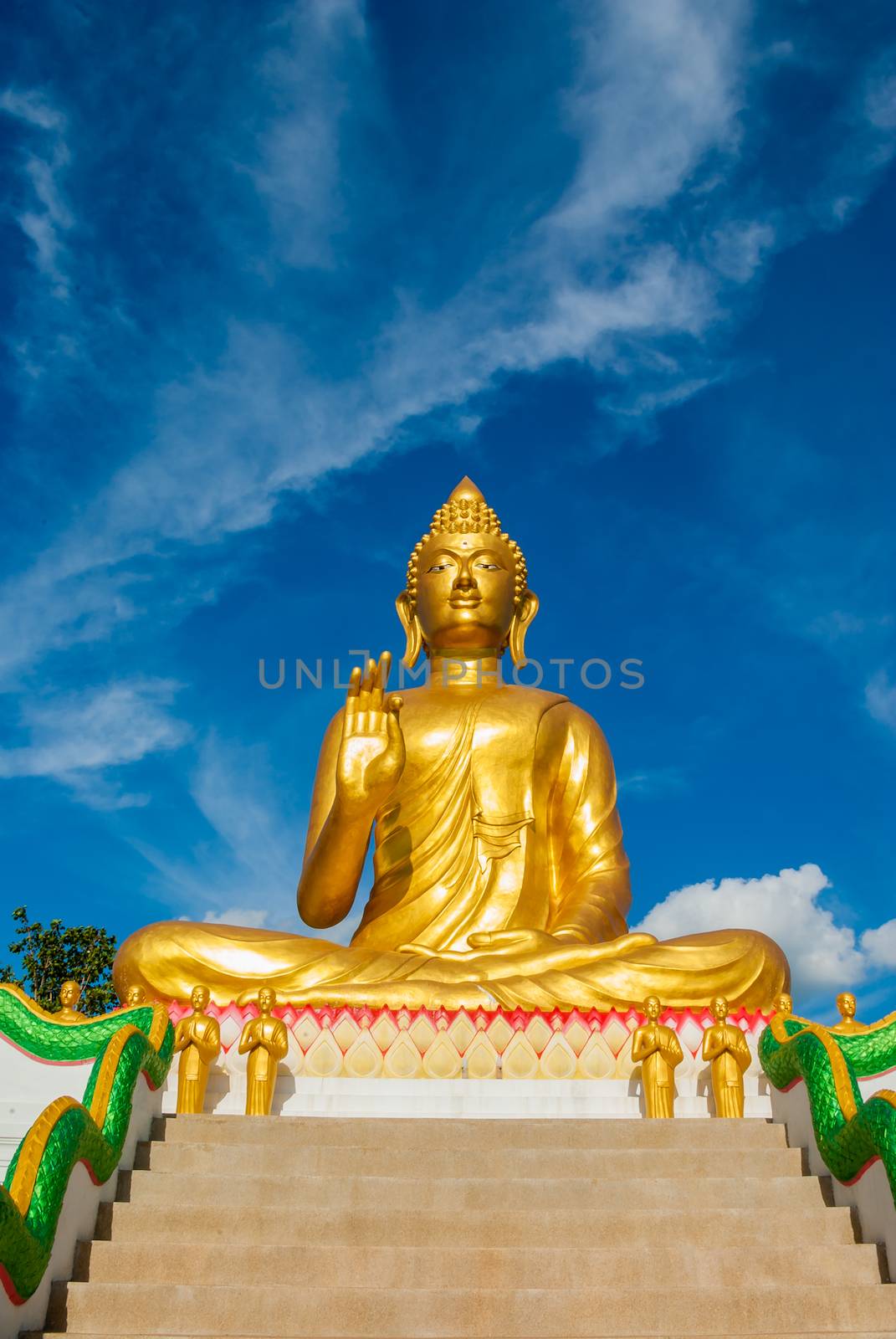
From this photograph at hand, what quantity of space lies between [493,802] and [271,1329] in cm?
547

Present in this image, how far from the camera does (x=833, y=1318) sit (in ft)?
11.8

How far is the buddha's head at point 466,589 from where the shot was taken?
980 cm

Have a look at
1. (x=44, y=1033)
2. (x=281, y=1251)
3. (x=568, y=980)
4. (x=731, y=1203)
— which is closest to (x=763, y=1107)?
(x=568, y=980)

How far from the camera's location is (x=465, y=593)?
32.1 feet

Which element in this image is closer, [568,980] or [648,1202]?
[648,1202]

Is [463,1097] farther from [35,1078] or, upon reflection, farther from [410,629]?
[410,629]

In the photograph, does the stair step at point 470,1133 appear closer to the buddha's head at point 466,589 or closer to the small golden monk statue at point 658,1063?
the small golden monk statue at point 658,1063

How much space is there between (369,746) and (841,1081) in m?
A: 3.61

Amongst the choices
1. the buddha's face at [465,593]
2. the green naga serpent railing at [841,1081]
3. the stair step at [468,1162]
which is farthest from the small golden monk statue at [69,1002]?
the buddha's face at [465,593]

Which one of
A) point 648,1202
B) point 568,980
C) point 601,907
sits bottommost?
point 648,1202

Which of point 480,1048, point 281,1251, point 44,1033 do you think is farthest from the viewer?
point 480,1048

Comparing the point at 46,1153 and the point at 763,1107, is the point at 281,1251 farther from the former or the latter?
Result: the point at 763,1107

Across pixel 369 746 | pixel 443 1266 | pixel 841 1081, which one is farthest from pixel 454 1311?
pixel 369 746

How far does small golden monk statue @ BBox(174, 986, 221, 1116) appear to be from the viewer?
5.68 meters
